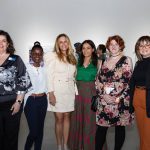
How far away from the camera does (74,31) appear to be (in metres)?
8.40

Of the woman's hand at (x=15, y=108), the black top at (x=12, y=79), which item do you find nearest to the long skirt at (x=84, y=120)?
the black top at (x=12, y=79)

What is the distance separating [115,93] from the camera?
383 cm

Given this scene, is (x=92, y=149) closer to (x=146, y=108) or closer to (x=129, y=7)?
(x=146, y=108)

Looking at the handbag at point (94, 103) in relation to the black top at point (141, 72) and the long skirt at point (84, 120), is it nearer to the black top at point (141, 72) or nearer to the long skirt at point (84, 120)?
the long skirt at point (84, 120)

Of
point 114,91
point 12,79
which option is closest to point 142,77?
point 114,91

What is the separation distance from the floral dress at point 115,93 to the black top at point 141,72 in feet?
0.57

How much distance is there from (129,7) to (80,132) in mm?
5113

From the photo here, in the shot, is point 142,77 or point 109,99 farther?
point 109,99

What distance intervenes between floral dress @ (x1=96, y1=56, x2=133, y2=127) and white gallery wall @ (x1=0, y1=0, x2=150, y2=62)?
4617 millimetres

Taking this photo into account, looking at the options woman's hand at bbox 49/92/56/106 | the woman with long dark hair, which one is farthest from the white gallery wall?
woman's hand at bbox 49/92/56/106

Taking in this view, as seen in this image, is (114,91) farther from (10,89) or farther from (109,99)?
(10,89)

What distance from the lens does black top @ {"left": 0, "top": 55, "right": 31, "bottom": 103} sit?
10.6ft

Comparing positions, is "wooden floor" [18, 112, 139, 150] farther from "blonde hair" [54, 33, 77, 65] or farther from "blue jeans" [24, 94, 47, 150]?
"blonde hair" [54, 33, 77, 65]

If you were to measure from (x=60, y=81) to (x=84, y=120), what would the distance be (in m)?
0.73
